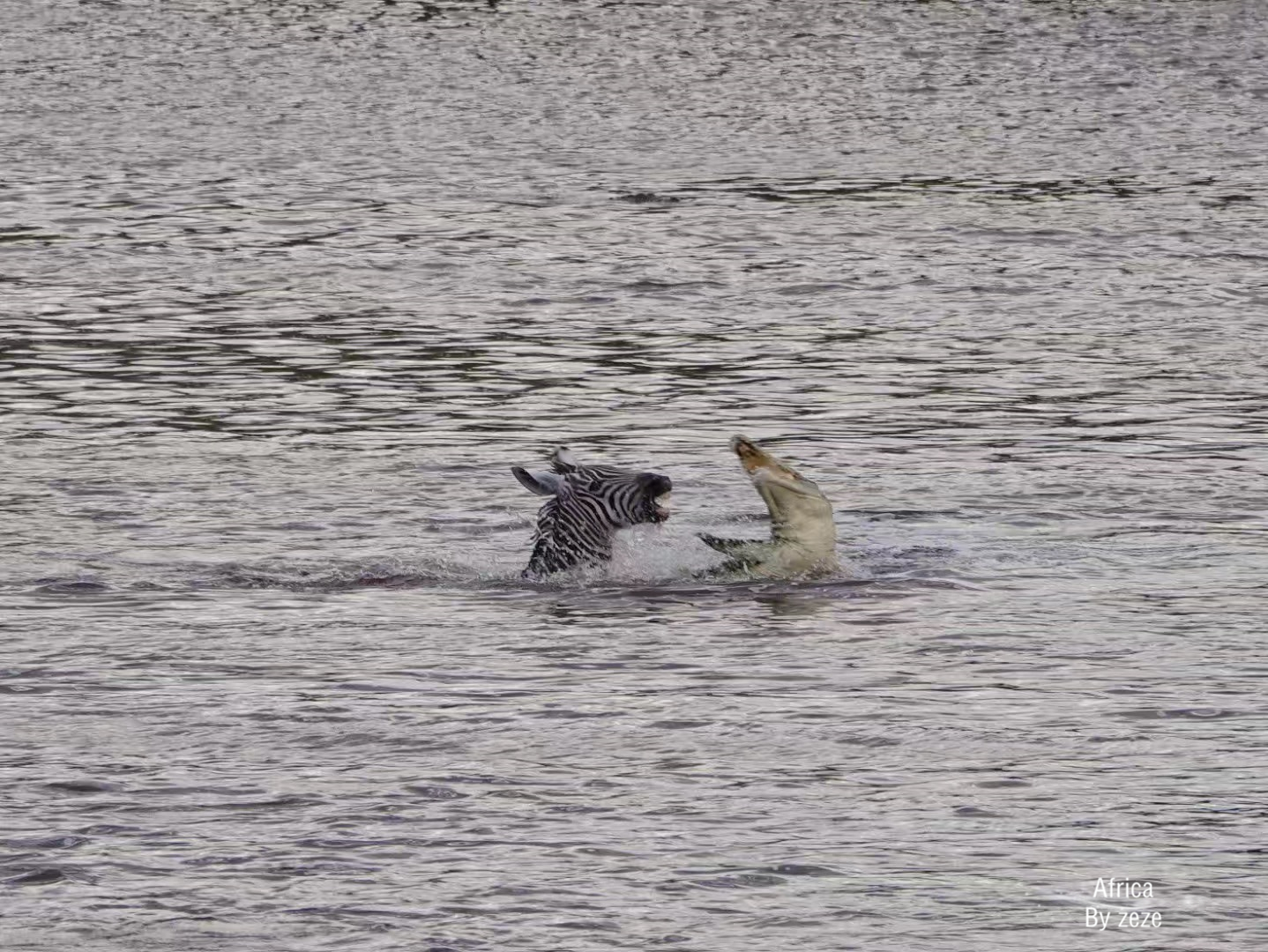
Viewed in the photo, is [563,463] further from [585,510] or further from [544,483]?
[585,510]

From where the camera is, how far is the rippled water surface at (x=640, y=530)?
8430 mm

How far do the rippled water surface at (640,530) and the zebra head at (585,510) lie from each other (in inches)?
10.3

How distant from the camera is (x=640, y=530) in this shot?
511 inches

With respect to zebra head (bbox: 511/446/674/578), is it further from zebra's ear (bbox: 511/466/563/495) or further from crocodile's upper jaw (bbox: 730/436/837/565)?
crocodile's upper jaw (bbox: 730/436/837/565)

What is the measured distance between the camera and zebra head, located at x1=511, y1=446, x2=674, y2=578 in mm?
12797

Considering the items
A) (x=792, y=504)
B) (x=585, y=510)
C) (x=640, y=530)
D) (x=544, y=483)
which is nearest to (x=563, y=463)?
(x=544, y=483)

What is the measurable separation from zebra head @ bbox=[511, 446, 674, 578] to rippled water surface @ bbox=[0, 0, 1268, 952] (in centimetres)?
26

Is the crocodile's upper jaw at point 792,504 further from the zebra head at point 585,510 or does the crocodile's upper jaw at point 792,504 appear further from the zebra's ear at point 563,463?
the zebra's ear at point 563,463

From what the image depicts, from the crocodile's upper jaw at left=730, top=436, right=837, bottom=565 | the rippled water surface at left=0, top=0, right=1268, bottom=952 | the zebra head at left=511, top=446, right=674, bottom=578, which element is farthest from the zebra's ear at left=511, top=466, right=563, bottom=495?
the crocodile's upper jaw at left=730, top=436, right=837, bottom=565

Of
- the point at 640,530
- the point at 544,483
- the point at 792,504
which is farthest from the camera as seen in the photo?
the point at 640,530

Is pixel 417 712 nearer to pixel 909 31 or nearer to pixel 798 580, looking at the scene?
pixel 798 580

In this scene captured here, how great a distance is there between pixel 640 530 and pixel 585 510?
0.34 meters

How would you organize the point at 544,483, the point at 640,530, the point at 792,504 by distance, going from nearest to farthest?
1. the point at 792,504
2. the point at 544,483
3. the point at 640,530

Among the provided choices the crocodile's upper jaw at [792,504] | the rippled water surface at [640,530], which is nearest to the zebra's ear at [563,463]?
the rippled water surface at [640,530]
